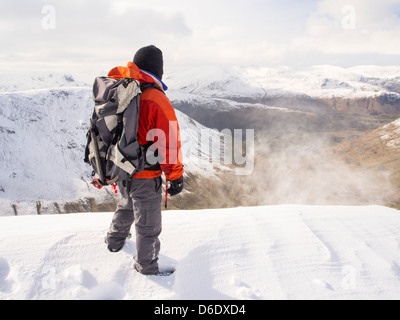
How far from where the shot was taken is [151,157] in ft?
11.4

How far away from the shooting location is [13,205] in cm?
4869

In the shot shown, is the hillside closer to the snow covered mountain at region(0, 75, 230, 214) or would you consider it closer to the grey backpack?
the snow covered mountain at region(0, 75, 230, 214)

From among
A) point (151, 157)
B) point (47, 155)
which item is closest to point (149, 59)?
point (151, 157)

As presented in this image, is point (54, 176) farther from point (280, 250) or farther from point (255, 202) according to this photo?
point (280, 250)

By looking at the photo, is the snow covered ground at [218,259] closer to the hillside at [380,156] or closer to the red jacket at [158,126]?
the red jacket at [158,126]

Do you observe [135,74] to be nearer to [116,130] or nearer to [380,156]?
[116,130]

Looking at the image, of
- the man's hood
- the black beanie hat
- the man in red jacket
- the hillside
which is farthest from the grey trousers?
the hillside

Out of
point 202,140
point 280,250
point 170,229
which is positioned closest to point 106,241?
point 170,229

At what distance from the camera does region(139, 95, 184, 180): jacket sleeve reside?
330 centimetres

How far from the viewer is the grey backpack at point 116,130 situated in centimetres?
323

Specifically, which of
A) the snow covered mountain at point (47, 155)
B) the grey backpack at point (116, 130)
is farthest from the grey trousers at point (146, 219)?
the snow covered mountain at point (47, 155)

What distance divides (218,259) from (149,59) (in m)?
3.27
